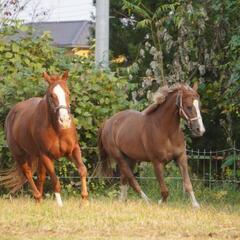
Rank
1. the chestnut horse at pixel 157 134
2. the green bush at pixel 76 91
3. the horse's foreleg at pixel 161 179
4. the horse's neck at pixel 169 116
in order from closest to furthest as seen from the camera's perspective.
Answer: the chestnut horse at pixel 157 134 → the horse's foreleg at pixel 161 179 → the horse's neck at pixel 169 116 → the green bush at pixel 76 91

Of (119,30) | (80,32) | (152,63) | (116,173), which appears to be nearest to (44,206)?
(116,173)

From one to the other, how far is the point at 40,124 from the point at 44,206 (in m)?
1.48

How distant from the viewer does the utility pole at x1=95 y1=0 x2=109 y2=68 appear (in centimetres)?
1625

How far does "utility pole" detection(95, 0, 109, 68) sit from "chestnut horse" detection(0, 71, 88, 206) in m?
2.56

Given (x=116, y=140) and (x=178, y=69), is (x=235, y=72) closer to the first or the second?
(x=116, y=140)

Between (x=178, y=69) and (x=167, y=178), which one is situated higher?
(x=178, y=69)

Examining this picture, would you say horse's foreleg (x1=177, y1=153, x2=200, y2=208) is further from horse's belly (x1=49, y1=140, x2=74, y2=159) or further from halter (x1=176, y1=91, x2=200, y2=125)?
horse's belly (x1=49, y1=140, x2=74, y2=159)

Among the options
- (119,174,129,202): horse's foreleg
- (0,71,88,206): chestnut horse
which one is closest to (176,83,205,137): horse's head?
(0,71,88,206): chestnut horse

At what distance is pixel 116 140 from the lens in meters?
14.2

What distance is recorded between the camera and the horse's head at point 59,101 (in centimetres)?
1205

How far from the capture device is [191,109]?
12609 millimetres

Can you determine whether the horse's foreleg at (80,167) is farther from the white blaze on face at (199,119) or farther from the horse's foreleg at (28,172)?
the white blaze on face at (199,119)

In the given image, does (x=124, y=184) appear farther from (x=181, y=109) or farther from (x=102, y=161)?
(x=181, y=109)

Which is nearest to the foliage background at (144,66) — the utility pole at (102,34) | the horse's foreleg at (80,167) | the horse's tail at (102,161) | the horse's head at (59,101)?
the utility pole at (102,34)
